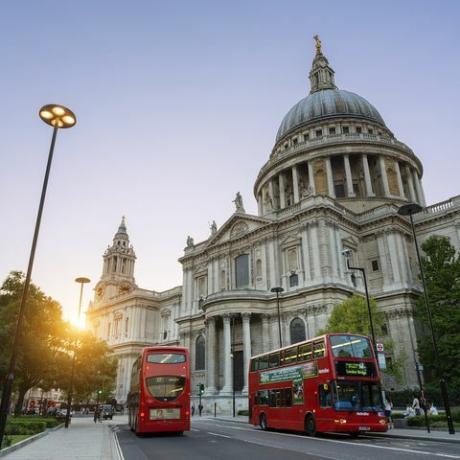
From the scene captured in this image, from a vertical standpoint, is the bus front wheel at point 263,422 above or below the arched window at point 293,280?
below

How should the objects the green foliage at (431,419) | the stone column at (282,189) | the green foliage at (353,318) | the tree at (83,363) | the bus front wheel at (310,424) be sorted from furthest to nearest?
the stone column at (282,189)
the tree at (83,363)
the green foliage at (353,318)
the green foliage at (431,419)
the bus front wheel at (310,424)

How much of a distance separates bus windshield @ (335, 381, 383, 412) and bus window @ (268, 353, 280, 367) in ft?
18.1

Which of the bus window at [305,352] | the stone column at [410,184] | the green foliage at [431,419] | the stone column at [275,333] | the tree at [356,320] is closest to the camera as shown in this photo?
the bus window at [305,352]

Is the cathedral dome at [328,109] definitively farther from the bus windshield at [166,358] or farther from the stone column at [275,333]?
the bus windshield at [166,358]

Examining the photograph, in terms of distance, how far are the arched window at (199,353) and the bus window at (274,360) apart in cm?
2820

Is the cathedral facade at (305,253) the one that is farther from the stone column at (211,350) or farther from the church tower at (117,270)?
the church tower at (117,270)

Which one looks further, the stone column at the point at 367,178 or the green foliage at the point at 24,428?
the stone column at the point at 367,178

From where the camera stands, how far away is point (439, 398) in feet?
110

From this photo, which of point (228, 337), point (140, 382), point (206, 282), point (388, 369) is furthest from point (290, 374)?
point (206, 282)

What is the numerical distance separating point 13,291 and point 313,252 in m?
27.4

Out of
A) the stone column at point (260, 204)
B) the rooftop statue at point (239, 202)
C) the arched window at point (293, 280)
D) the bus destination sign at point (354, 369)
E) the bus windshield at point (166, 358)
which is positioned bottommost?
the bus destination sign at point (354, 369)

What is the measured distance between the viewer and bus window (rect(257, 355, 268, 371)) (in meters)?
25.0

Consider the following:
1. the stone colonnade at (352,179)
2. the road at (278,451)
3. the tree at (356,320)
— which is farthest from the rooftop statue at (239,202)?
the road at (278,451)

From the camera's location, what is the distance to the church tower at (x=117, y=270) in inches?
3378
